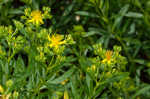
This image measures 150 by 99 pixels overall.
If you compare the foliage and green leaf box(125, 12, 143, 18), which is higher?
green leaf box(125, 12, 143, 18)

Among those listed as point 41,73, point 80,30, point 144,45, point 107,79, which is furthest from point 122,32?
point 41,73

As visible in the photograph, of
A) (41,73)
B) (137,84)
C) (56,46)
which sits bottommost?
(137,84)

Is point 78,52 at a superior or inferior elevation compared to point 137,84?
superior

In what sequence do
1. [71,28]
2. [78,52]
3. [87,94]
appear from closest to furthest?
[87,94] → [78,52] → [71,28]

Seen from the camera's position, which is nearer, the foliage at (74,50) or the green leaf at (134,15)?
the foliage at (74,50)

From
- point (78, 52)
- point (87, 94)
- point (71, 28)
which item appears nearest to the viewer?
point (87, 94)

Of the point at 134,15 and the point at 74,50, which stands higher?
the point at 134,15

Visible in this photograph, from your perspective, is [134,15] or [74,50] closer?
[74,50]

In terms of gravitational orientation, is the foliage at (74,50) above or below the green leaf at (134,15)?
below

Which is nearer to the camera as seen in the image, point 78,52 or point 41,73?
point 41,73

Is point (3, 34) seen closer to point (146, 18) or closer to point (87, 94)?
point (87, 94)

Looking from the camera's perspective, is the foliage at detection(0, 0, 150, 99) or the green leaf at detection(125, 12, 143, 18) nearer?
the foliage at detection(0, 0, 150, 99)
